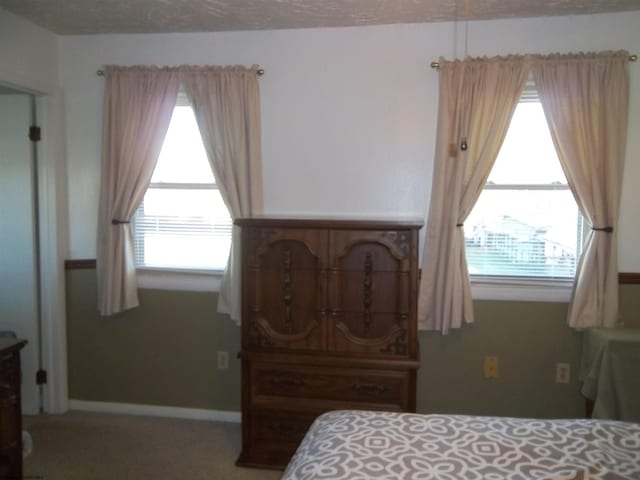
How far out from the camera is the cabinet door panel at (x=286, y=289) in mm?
2727

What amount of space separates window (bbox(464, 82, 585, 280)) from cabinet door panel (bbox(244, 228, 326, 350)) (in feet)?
3.34

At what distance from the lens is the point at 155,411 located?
3.48m

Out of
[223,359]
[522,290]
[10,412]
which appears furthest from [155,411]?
[522,290]

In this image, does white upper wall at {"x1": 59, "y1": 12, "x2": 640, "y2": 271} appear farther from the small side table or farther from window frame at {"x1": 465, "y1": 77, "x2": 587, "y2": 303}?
the small side table

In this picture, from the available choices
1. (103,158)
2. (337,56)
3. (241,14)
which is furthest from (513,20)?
(103,158)

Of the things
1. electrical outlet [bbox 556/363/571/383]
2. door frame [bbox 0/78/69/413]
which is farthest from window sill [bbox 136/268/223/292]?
electrical outlet [bbox 556/363/571/383]

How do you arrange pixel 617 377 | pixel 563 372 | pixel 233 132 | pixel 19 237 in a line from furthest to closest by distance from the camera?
pixel 19 237 < pixel 233 132 < pixel 563 372 < pixel 617 377

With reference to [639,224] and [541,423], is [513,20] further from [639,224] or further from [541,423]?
[541,423]

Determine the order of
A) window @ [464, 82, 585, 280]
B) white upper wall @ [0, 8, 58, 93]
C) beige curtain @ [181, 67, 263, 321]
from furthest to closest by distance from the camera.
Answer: beige curtain @ [181, 67, 263, 321]
window @ [464, 82, 585, 280]
white upper wall @ [0, 8, 58, 93]

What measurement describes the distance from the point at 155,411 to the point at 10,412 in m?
1.18

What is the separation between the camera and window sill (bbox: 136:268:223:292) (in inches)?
132

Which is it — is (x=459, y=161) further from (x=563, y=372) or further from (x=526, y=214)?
(x=563, y=372)

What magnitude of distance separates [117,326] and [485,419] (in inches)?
101

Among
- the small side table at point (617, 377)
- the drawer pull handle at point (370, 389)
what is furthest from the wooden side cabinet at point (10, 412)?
the small side table at point (617, 377)
